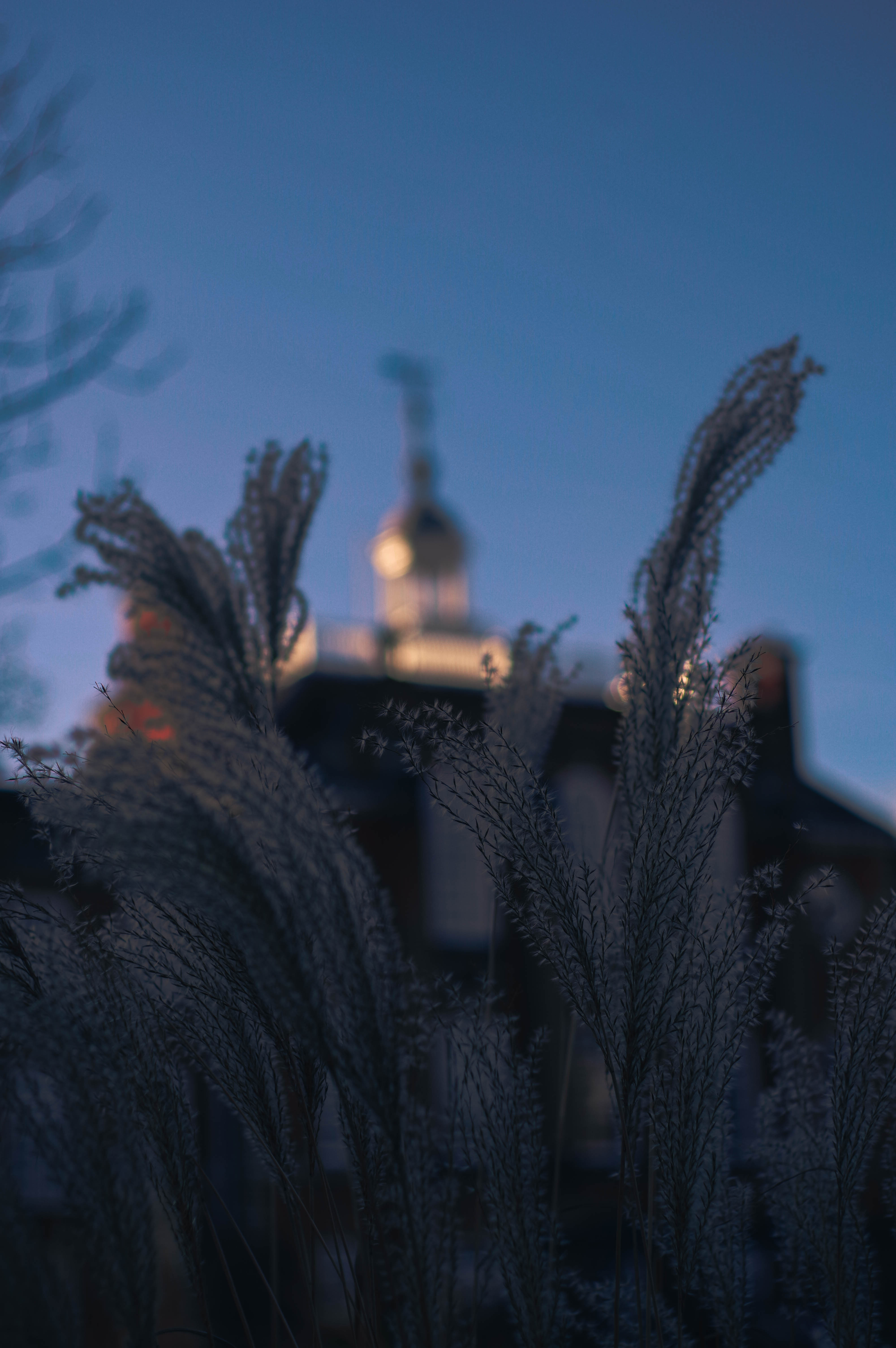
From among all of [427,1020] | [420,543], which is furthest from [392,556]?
[427,1020]

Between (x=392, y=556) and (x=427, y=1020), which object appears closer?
(x=427, y=1020)

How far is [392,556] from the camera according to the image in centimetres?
2603

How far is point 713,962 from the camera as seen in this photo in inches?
52.0

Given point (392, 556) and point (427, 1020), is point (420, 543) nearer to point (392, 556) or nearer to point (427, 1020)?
point (392, 556)

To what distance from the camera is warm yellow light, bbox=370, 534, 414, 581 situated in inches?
998

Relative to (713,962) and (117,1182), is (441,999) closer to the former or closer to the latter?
(713,962)

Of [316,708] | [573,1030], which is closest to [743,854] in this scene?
A: [316,708]

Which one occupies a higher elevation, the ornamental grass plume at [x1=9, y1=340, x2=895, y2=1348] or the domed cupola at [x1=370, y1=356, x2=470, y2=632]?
the domed cupola at [x1=370, y1=356, x2=470, y2=632]

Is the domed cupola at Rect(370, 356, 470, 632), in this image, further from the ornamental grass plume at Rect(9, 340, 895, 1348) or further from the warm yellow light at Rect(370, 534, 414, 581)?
the ornamental grass plume at Rect(9, 340, 895, 1348)

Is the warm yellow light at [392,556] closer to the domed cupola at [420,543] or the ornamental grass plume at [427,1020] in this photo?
the domed cupola at [420,543]

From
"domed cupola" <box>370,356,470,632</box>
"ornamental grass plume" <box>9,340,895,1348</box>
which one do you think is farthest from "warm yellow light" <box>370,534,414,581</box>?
"ornamental grass plume" <box>9,340,895,1348</box>

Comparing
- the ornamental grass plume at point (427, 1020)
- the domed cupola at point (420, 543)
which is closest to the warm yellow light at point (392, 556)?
the domed cupola at point (420, 543)

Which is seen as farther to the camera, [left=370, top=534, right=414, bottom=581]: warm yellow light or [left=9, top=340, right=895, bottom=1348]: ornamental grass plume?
[left=370, top=534, right=414, bottom=581]: warm yellow light

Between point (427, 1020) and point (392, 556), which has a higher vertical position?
point (392, 556)
